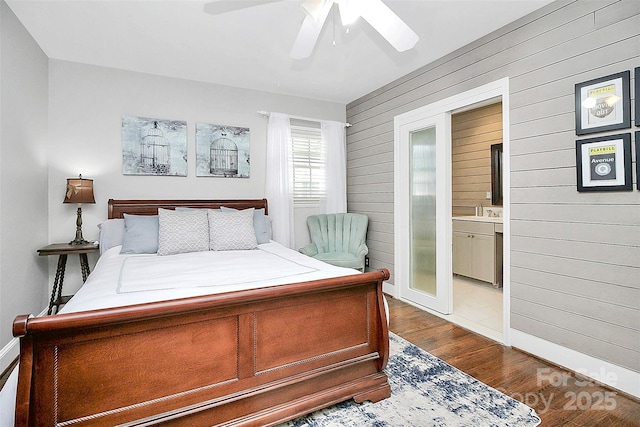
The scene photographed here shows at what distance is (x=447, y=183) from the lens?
3.35 m

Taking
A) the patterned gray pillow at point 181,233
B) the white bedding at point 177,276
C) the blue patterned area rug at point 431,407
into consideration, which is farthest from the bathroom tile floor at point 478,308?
the patterned gray pillow at point 181,233

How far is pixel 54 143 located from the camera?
3.29m

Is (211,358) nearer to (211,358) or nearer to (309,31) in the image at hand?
(211,358)

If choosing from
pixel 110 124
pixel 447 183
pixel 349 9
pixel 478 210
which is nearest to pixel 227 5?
pixel 349 9

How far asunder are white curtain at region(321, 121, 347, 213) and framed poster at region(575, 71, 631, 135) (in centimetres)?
288

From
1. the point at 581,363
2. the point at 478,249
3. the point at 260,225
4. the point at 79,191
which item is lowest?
the point at 581,363

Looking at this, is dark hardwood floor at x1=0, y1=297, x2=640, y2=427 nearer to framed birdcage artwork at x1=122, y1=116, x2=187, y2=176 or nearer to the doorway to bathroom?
the doorway to bathroom

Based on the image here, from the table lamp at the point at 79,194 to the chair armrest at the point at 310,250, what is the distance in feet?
7.67

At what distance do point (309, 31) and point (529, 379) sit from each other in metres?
2.75

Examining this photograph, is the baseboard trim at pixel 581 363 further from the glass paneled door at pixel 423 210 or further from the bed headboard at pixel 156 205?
the bed headboard at pixel 156 205

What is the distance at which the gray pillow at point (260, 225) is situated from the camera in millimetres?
3662

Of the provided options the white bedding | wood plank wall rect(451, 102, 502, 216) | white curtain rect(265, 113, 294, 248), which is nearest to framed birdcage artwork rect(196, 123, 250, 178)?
white curtain rect(265, 113, 294, 248)

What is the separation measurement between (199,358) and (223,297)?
30cm

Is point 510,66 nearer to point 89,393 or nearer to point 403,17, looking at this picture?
point 403,17
